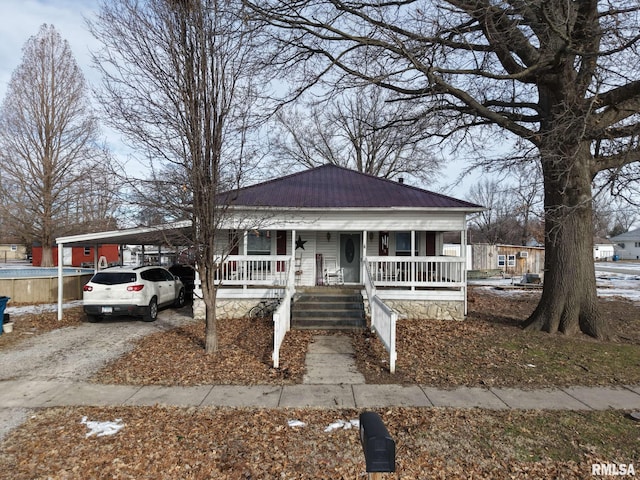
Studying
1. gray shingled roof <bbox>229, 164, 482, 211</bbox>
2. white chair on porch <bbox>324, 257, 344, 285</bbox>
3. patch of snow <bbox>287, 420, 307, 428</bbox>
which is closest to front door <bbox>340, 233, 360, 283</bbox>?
white chair on porch <bbox>324, 257, 344, 285</bbox>

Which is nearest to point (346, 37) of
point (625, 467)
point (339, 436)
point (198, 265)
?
point (198, 265)

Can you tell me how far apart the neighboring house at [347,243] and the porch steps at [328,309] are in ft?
1.92

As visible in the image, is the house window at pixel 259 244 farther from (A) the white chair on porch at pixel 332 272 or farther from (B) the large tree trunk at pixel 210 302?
(B) the large tree trunk at pixel 210 302

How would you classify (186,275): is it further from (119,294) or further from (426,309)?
(426,309)

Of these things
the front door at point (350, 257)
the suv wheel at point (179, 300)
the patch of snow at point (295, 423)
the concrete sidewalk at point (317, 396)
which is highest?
the front door at point (350, 257)

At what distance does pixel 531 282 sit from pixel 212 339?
70.6ft

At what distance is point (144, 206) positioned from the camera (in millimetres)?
7129

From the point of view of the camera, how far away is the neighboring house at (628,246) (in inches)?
2852

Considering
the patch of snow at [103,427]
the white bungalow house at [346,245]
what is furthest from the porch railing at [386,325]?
the patch of snow at [103,427]

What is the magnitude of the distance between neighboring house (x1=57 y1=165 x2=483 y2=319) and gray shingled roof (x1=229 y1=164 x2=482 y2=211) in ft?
0.11

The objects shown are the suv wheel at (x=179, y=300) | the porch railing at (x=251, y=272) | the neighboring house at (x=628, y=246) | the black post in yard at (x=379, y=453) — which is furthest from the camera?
the neighboring house at (x=628, y=246)

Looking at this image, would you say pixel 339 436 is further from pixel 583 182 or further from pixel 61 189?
pixel 61 189

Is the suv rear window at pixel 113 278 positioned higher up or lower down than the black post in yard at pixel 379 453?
higher up

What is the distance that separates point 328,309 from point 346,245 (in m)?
3.70
